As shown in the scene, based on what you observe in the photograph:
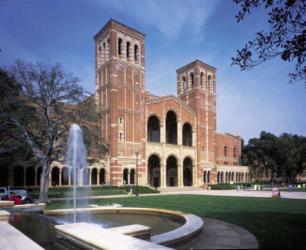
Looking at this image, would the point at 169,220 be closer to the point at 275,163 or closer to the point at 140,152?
the point at 140,152

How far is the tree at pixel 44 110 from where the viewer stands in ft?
71.8

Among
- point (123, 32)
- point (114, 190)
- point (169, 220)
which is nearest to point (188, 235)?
point (169, 220)

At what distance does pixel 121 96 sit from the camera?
4303 cm

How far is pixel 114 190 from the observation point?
36.6m

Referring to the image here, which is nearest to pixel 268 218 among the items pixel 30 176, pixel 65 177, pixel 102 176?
pixel 65 177

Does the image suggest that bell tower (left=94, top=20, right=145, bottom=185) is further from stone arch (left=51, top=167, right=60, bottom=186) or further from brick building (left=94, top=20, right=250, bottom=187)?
stone arch (left=51, top=167, right=60, bottom=186)

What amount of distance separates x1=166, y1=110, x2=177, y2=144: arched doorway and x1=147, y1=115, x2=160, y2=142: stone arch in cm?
287

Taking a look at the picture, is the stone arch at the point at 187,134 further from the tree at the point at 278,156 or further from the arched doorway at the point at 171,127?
the tree at the point at 278,156

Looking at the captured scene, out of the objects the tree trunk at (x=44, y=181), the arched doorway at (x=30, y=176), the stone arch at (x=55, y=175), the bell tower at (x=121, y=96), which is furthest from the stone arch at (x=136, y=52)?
the tree trunk at (x=44, y=181)

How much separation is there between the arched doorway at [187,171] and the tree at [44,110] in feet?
108

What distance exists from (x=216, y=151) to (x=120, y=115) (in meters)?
24.9

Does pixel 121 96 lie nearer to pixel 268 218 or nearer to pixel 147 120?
pixel 147 120

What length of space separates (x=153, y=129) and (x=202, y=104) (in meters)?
10.5

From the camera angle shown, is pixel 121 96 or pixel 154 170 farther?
pixel 154 170
